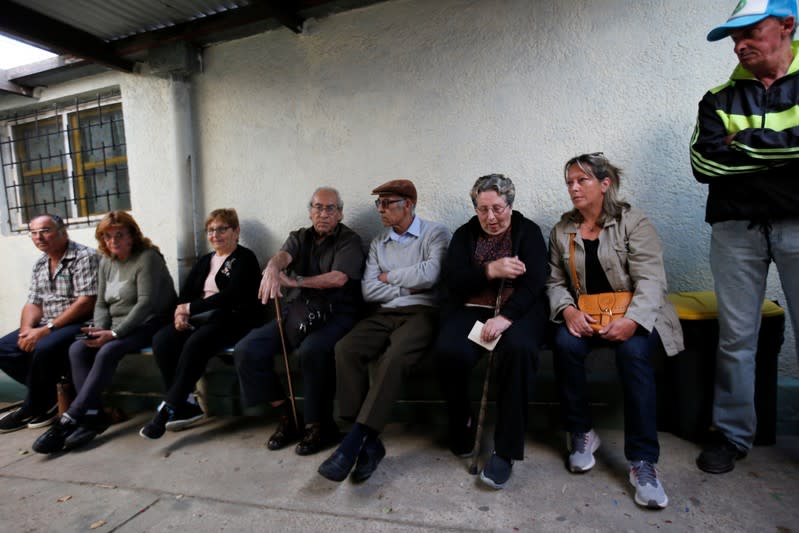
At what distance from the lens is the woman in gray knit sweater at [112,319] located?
3160 mm

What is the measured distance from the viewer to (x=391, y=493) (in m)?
2.34

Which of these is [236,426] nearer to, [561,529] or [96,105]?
[561,529]

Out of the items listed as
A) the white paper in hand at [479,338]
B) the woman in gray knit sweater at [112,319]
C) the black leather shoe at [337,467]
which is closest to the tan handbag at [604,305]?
the white paper in hand at [479,338]

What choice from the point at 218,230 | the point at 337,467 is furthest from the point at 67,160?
the point at 337,467

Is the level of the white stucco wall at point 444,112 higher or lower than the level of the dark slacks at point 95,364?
higher

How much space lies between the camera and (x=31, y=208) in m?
4.95

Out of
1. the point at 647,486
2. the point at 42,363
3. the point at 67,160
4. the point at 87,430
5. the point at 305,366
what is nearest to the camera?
the point at 647,486

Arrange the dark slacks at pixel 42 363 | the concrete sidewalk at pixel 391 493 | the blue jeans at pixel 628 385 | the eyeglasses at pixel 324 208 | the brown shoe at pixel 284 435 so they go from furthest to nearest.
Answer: the dark slacks at pixel 42 363 → the eyeglasses at pixel 324 208 → the brown shoe at pixel 284 435 → the blue jeans at pixel 628 385 → the concrete sidewalk at pixel 391 493

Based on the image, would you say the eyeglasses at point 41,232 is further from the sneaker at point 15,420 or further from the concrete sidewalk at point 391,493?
the concrete sidewalk at point 391,493

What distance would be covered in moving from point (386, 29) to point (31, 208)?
13.4 ft

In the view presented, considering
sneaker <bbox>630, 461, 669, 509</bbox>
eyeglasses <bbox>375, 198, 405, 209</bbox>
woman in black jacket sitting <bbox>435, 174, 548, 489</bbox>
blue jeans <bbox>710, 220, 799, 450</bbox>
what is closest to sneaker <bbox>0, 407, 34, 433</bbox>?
eyeglasses <bbox>375, 198, 405, 209</bbox>

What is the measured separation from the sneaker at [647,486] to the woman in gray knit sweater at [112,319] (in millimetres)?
3133

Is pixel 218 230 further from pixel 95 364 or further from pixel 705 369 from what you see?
pixel 705 369

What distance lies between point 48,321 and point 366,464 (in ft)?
9.76
